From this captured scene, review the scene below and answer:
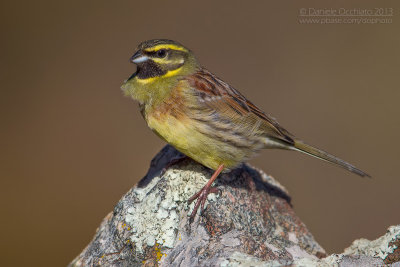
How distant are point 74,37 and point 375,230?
8546 millimetres

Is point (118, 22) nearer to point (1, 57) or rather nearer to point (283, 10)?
point (1, 57)

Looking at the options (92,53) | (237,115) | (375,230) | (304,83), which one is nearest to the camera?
(237,115)

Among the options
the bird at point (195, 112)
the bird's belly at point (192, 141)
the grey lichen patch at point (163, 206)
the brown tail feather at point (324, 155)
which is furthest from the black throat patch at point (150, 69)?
the brown tail feather at point (324, 155)

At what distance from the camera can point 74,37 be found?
1317cm

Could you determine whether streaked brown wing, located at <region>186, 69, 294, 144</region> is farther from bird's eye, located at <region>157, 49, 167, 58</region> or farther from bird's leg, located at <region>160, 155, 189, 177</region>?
bird's leg, located at <region>160, 155, 189, 177</region>

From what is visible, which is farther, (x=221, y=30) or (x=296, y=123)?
(x=221, y=30)

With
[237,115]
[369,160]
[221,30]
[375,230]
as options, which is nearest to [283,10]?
[221,30]

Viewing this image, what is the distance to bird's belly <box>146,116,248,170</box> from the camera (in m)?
4.91

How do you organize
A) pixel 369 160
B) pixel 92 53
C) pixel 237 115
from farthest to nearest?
pixel 92 53
pixel 369 160
pixel 237 115

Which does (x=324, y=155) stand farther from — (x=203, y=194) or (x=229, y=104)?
(x=203, y=194)

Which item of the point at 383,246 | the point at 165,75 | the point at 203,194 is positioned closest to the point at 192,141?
the point at 203,194

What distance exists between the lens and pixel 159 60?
5.32m

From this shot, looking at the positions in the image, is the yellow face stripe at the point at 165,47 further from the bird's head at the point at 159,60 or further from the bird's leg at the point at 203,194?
the bird's leg at the point at 203,194

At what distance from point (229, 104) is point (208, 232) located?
1.63 metres
